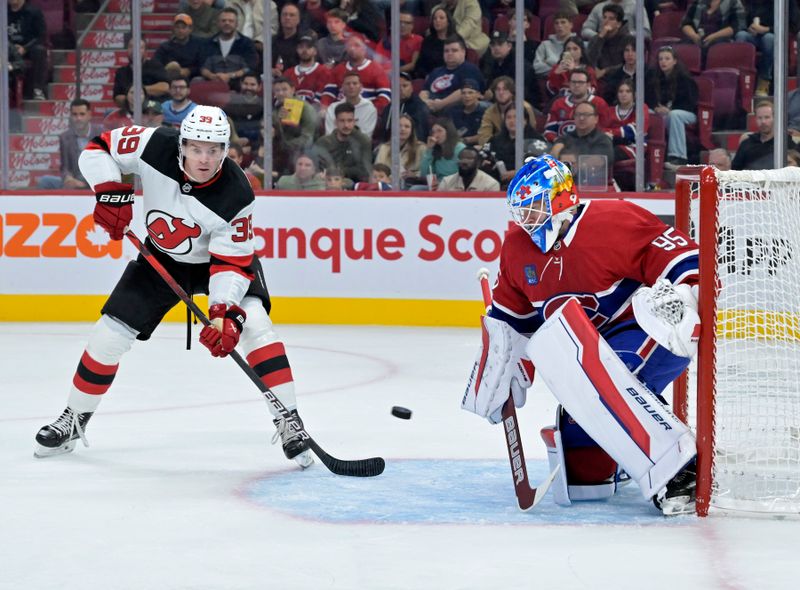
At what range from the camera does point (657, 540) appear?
289cm

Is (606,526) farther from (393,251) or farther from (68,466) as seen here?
(393,251)

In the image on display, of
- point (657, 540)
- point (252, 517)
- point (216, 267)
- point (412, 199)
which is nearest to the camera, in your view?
point (657, 540)

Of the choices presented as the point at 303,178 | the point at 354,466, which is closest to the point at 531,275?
the point at 354,466

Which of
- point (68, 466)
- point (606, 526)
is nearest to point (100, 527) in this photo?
point (68, 466)

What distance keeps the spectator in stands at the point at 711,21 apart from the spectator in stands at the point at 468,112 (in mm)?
1158

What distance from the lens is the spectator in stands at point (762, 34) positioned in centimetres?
720

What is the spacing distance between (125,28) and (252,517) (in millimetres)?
5114

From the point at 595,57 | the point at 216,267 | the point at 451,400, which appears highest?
the point at 595,57

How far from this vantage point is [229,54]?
781cm

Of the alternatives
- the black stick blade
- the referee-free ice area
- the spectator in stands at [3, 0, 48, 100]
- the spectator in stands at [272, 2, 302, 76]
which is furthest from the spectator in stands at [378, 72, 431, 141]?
the black stick blade

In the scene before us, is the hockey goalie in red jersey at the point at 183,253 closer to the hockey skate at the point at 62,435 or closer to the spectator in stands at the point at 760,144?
the hockey skate at the point at 62,435

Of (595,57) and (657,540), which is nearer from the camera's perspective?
(657,540)

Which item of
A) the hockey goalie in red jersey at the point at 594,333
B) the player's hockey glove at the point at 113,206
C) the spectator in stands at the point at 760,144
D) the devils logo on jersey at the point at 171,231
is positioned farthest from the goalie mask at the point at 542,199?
the spectator in stands at the point at 760,144

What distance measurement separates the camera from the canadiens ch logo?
325 cm
